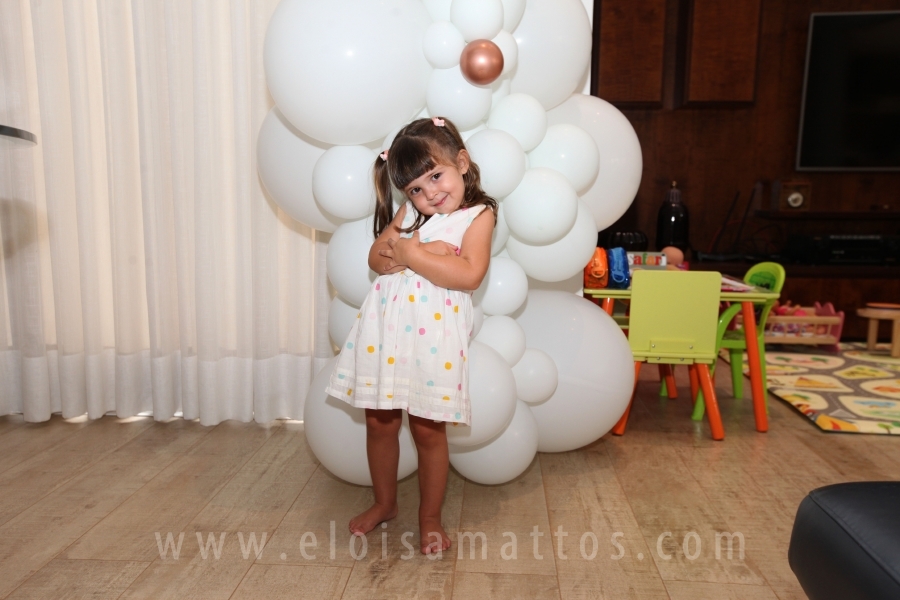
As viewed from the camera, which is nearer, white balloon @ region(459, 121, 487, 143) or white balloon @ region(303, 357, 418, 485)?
white balloon @ region(459, 121, 487, 143)

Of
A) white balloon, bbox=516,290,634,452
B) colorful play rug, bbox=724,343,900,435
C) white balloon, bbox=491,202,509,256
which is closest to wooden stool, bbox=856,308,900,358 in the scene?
colorful play rug, bbox=724,343,900,435

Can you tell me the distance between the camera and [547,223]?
1.64 metres

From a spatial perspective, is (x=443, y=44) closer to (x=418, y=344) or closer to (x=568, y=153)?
(x=568, y=153)

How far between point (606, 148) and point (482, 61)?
0.57 metres

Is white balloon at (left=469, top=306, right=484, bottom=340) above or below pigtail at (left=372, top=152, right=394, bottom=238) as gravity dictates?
below

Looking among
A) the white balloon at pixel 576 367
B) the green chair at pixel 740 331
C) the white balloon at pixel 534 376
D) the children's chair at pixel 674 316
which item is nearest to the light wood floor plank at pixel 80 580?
the white balloon at pixel 534 376

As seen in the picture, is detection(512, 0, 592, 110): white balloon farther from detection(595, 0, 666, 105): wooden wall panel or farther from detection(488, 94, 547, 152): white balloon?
detection(595, 0, 666, 105): wooden wall panel

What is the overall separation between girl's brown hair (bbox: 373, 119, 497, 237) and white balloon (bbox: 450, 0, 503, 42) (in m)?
0.22

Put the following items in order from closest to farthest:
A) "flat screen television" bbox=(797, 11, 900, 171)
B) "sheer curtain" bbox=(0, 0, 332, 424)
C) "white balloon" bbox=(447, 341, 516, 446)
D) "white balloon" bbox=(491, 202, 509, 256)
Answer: "white balloon" bbox=(447, 341, 516, 446)
"white balloon" bbox=(491, 202, 509, 256)
"sheer curtain" bbox=(0, 0, 332, 424)
"flat screen television" bbox=(797, 11, 900, 171)

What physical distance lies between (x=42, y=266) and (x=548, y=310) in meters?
1.82

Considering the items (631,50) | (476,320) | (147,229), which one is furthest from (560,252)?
(631,50)

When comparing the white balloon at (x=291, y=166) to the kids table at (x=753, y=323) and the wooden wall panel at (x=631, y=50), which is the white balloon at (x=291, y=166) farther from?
the wooden wall panel at (x=631, y=50)

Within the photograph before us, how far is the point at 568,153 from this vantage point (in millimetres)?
1722

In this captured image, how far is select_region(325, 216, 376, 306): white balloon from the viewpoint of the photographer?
1.68 m
